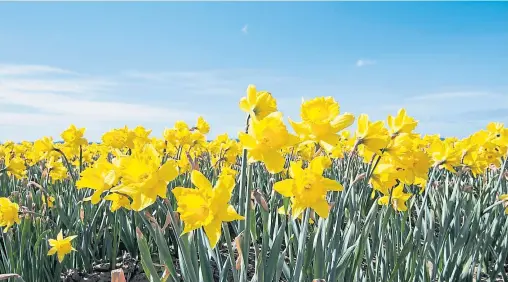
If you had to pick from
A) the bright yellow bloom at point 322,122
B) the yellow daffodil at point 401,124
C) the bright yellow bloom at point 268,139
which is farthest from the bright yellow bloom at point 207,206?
the yellow daffodil at point 401,124

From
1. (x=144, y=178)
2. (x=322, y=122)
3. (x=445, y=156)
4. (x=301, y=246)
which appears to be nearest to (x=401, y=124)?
(x=445, y=156)

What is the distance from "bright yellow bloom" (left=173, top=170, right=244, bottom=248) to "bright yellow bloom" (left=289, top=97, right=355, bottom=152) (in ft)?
1.17

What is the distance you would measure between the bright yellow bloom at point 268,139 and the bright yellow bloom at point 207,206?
0.39 ft

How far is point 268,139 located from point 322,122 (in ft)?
0.86

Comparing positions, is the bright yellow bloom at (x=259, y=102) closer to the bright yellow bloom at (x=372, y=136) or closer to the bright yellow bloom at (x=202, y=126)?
the bright yellow bloom at (x=372, y=136)

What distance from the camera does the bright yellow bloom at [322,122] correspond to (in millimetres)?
1481

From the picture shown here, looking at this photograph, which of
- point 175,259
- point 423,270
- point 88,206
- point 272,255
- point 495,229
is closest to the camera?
point 272,255

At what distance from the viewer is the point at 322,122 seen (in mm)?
1478

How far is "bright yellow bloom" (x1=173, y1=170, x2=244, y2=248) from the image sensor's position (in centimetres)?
128

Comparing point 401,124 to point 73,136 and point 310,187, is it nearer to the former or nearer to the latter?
point 310,187

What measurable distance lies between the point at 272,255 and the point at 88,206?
266cm

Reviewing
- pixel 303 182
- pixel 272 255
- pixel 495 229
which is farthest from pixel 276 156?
pixel 495 229

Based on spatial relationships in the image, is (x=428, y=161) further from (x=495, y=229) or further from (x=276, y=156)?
(x=495, y=229)

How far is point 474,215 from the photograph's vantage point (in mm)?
2893
